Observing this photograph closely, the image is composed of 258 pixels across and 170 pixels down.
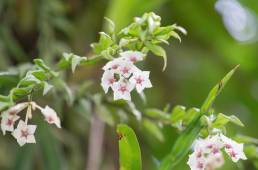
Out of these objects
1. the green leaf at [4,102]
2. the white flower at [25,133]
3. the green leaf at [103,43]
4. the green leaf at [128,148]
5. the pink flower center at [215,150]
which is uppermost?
the green leaf at [103,43]

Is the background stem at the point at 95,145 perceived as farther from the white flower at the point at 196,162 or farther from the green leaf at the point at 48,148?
the white flower at the point at 196,162

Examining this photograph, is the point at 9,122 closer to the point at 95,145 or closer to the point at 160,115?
the point at 160,115

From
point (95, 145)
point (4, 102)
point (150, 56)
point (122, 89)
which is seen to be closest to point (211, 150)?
point (122, 89)

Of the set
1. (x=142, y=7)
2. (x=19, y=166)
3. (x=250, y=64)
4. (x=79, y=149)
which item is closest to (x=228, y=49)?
(x=250, y=64)

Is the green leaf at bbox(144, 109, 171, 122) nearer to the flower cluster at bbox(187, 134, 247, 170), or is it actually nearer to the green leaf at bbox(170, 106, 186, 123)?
the green leaf at bbox(170, 106, 186, 123)

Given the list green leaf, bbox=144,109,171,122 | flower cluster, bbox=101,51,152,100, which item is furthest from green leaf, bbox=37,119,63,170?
flower cluster, bbox=101,51,152,100

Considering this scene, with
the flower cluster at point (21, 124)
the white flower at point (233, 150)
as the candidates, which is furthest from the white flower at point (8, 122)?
the white flower at point (233, 150)
